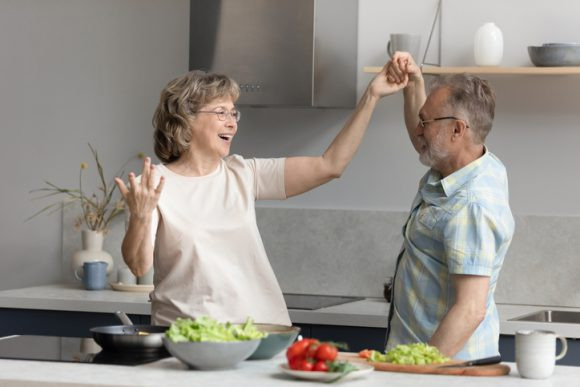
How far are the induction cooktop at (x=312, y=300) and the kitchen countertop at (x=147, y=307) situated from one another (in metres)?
0.06

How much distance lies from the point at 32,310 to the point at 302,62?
Answer: 143cm

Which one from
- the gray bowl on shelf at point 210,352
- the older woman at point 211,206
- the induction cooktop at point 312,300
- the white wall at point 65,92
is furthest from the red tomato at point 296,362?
the white wall at point 65,92

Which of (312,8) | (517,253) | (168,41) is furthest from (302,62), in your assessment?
(517,253)

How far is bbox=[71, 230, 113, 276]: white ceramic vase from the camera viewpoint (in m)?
4.73

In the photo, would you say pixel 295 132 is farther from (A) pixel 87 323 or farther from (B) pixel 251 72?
(A) pixel 87 323

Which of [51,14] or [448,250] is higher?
[51,14]

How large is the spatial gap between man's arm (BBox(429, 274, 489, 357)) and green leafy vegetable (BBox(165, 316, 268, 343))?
57 centimetres

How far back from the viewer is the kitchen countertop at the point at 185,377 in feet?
7.78

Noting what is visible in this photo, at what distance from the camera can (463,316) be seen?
9.45 feet

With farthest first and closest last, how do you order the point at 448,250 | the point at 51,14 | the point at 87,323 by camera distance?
the point at 51,14, the point at 87,323, the point at 448,250

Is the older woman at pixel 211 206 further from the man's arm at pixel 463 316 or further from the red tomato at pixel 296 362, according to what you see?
the red tomato at pixel 296 362

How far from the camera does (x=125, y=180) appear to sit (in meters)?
4.92

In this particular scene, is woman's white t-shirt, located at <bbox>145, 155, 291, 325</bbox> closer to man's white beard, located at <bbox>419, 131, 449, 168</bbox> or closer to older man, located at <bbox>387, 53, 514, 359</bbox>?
older man, located at <bbox>387, 53, 514, 359</bbox>

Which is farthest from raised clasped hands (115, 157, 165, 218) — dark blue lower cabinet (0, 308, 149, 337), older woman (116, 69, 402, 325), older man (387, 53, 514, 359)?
dark blue lower cabinet (0, 308, 149, 337)
